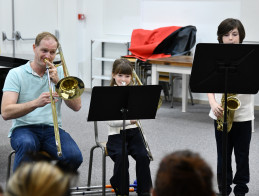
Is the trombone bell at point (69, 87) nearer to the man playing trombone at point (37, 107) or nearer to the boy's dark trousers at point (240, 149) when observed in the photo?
the man playing trombone at point (37, 107)

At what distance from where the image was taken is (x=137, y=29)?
26.0ft

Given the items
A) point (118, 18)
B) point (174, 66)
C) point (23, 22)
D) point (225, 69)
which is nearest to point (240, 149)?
point (225, 69)

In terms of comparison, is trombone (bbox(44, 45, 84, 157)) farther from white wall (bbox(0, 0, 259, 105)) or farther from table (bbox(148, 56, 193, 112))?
white wall (bbox(0, 0, 259, 105))

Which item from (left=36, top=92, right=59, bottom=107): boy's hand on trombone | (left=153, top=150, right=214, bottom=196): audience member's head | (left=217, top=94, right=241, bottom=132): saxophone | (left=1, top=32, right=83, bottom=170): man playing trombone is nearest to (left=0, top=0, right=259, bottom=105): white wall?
(left=217, top=94, right=241, bottom=132): saxophone

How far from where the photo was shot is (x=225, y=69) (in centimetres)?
313

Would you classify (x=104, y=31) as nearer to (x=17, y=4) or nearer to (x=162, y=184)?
(x=17, y=4)

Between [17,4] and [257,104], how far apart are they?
464cm

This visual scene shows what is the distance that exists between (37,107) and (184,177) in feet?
7.37

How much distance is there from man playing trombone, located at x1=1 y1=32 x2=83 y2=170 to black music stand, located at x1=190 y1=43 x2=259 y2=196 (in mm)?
997

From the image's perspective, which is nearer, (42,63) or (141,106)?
(141,106)

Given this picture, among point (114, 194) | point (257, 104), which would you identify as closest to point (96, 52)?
point (257, 104)

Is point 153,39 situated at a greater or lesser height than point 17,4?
lesser

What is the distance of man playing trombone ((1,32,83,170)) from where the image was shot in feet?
11.1

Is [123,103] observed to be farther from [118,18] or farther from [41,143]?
[118,18]
